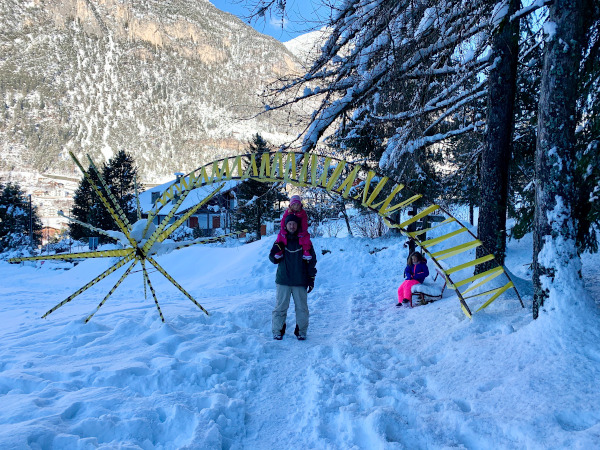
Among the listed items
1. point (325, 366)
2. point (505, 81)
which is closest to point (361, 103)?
point (505, 81)

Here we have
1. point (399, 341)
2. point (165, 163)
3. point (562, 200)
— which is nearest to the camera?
point (562, 200)

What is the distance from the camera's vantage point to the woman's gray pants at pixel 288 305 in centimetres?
496

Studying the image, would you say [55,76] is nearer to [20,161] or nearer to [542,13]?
[20,161]

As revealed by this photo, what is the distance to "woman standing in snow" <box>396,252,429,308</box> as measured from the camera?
21.9 ft

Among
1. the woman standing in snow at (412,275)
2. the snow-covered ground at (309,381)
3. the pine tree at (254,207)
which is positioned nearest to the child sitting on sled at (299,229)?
the snow-covered ground at (309,381)

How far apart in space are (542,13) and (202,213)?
41.3 m

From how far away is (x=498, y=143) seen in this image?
5672 millimetres

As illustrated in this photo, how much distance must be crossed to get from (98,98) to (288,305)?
651 feet

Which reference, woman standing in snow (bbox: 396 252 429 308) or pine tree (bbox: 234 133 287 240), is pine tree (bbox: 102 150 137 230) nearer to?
pine tree (bbox: 234 133 287 240)

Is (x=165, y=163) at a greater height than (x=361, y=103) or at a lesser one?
greater

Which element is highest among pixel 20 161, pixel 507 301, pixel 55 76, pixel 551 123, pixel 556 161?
pixel 55 76

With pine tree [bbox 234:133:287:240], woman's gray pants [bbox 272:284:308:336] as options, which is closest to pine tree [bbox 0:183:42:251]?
pine tree [bbox 234:133:287:240]

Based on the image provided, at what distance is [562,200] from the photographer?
3607 millimetres

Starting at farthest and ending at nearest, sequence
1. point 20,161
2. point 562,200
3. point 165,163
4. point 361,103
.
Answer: point 165,163 < point 20,161 < point 361,103 < point 562,200
